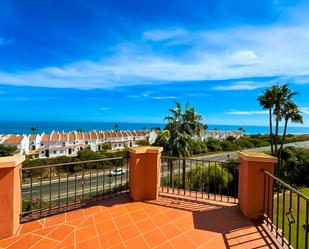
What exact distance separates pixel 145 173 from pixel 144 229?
1.35 m

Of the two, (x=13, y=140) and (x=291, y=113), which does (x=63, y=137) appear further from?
(x=291, y=113)

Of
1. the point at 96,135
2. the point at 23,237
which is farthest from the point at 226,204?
the point at 96,135

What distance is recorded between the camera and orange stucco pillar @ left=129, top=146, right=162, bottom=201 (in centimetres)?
416

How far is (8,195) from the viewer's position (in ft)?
9.01

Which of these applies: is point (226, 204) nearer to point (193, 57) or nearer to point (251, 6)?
point (251, 6)

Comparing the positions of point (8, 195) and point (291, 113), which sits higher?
point (291, 113)

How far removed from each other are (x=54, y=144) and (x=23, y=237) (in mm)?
46759

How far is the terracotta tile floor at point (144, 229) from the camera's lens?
8.65ft

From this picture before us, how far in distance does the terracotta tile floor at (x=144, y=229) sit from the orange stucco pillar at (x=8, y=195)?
0.15 m

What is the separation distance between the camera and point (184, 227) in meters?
3.06

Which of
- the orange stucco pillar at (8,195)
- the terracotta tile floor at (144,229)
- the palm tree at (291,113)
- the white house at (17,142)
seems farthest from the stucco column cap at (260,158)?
the white house at (17,142)

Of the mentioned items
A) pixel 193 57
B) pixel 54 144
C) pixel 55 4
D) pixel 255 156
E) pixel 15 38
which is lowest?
pixel 54 144

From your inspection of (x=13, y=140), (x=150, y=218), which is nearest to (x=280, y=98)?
(x=150, y=218)

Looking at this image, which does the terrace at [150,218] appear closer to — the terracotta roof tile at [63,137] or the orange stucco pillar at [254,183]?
the orange stucco pillar at [254,183]
